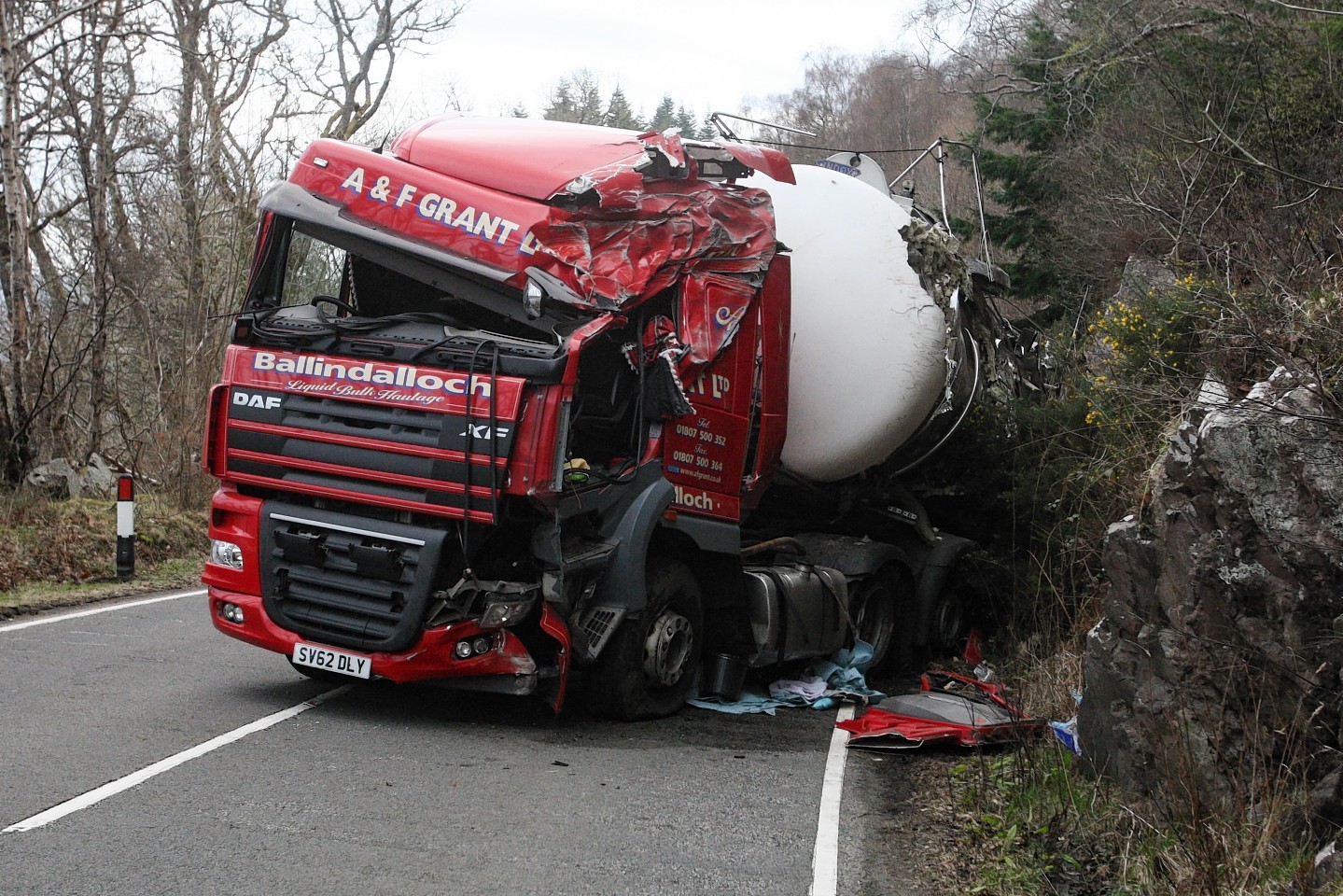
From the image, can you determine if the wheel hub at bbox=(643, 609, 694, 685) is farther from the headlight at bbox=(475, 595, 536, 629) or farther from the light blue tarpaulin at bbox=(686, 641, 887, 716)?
the headlight at bbox=(475, 595, 536, 629)

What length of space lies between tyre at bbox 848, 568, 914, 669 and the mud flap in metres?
3.22

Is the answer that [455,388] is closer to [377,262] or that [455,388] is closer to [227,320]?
[377,262]

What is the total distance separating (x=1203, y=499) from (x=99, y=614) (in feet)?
26.4

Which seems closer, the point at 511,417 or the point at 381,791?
the point at 381,791

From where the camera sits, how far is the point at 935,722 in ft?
25.1

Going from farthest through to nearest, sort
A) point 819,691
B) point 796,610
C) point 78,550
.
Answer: point 78,550
point 819,691
point 796,610

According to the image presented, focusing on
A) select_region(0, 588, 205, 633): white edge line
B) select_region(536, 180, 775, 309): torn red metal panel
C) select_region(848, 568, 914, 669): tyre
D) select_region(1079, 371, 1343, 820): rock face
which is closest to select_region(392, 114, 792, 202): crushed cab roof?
select_region(536, 180, 775, 309): torn red metal panel

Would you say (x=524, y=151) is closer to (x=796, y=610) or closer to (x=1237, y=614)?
(x=796, y=610)

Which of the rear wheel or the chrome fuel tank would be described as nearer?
the chrome fuel tank

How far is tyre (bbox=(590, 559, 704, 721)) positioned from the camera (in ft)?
24.1

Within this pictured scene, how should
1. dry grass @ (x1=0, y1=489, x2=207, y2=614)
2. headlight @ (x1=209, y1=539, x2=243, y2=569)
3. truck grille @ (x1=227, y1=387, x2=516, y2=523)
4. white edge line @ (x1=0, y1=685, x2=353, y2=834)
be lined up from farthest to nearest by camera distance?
dry grass @ (x1=0, y1=489, x2=207, y2=614)
headlight @ (x1=209, y1=539, x2=243, y2=569)
truck grille @ (x1=227, y1=387, x2=516, y2=523)
white edge line @ (x1=0, y1=685, x2=353, y2=834)

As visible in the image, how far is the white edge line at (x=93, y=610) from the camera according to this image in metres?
9.29

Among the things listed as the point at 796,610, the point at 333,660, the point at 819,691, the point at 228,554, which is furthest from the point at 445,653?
the point at 819,691

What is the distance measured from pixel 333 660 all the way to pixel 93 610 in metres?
4.30
